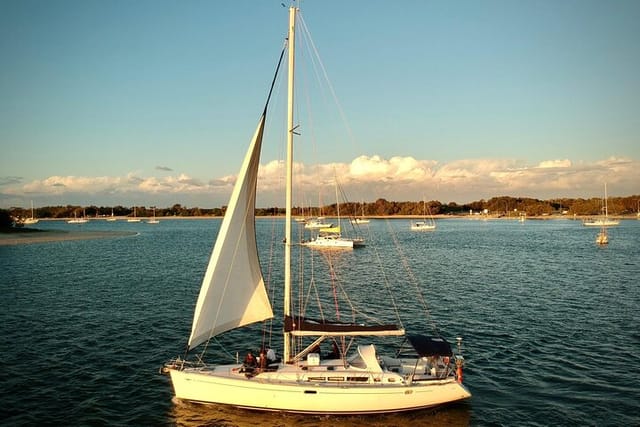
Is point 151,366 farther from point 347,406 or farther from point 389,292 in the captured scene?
point 389,292

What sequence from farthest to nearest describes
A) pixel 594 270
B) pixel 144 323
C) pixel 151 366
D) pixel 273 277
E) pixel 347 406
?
1. pixel 594 270
2. pixel 273 277
3. pixel 144 323
4. pixel 151 366
5. pixel 347 406

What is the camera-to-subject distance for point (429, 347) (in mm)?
17500

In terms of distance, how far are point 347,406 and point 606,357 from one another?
51.0ft

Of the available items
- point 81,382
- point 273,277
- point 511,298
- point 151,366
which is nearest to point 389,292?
point 511,298

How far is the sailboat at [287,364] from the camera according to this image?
650 inches

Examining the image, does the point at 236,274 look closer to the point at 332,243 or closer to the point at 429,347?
the point at 429,347

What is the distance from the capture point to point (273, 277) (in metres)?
49.2

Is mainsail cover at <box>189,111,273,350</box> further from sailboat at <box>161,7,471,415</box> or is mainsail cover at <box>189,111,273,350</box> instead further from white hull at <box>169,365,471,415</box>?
white hull at <box>169,365,471,415</box>

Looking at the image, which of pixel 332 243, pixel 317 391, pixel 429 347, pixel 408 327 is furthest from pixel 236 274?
pixel 332 243

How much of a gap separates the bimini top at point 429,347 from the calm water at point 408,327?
237 cm

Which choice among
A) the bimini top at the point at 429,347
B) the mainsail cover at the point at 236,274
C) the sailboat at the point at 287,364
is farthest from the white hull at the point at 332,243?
the bimini top at the point at 429,347

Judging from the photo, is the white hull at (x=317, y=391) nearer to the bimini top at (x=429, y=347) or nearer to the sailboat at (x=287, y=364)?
the sailboat at (x=287, y=364)

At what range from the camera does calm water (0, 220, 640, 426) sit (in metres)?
17.5

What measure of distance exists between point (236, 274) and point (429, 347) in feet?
26.6
